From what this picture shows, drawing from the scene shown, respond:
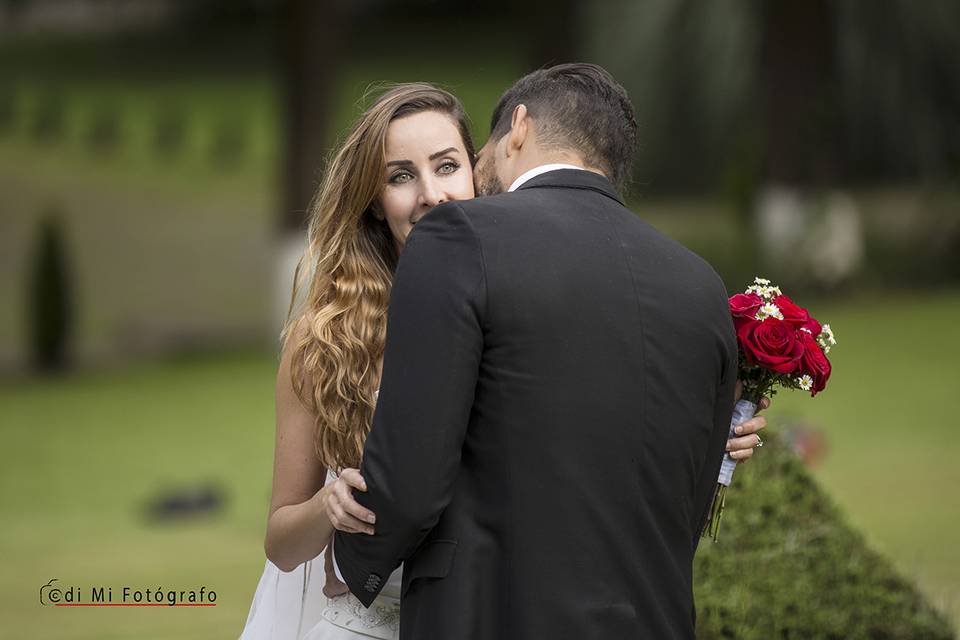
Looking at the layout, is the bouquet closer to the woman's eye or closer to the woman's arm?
the woman's eye

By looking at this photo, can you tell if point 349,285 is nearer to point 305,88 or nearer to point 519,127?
point 519,127

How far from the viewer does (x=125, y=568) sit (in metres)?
9.02

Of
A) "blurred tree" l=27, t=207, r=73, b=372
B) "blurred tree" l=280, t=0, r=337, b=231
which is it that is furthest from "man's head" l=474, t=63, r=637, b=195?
"blurred tree" l=27, t=207, r=73, b=372

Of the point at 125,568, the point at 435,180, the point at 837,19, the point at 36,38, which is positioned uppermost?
the point at 435,180

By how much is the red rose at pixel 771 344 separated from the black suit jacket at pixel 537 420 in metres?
0.32

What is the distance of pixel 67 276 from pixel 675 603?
53.9ft

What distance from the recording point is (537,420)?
2498 mm

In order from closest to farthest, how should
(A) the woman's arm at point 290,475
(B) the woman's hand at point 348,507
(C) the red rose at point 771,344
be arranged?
(B) the woman's hand at point 348,507 → (C) the red rose at point 771,344 → (A) the woman's arm at point 290,475

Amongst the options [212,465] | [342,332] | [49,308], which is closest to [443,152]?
[342,332]

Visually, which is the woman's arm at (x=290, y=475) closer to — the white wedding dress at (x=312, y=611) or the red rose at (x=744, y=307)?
the white wedding dress at (x=312, y=611)

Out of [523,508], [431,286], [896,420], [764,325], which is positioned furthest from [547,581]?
[896,420]

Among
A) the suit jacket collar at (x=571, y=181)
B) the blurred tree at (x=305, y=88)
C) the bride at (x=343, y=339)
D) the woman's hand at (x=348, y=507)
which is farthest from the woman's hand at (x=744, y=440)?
the blurred tree at (x=305, y=88)

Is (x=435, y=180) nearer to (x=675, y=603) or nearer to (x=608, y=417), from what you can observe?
(x=608, y=417)

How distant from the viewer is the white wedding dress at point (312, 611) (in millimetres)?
3115
